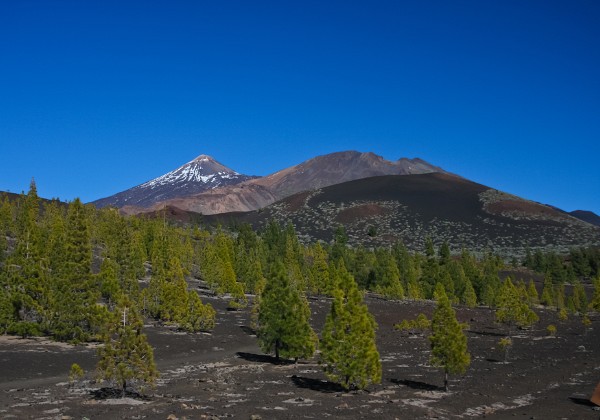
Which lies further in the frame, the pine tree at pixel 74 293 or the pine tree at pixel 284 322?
the pine tree at pixel 74 293

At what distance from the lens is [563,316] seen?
91000mm

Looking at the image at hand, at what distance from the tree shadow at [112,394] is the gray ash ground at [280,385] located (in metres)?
0.11

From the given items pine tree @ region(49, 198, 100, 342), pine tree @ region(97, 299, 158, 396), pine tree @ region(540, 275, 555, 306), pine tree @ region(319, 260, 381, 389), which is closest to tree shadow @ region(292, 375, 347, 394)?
pine tree @ region(319, 260, 381, 389)

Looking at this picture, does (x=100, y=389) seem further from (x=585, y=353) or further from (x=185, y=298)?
(x=585, y=353)

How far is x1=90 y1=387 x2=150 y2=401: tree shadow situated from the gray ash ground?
11 centimetres

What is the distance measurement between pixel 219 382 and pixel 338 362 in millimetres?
8884

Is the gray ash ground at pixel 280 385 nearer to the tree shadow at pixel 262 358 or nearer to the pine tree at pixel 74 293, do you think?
the tree shadow at pixel 262 358

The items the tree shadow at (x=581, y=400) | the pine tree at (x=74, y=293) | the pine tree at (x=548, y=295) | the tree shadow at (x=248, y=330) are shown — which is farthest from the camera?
the pine tree at (x=548, y=295)

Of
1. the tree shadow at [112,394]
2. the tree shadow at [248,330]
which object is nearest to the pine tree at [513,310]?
the tree shadow at [248,330]

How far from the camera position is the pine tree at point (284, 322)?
156 feet

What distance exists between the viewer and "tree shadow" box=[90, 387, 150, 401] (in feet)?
99.2

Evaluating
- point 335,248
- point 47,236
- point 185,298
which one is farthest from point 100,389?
point 335,248

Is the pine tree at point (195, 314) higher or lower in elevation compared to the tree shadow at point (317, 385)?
Result: higher

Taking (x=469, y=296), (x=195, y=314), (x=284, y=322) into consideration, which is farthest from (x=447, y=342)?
(x=469, y=296)
